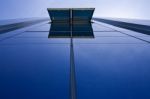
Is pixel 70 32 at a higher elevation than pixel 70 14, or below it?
below

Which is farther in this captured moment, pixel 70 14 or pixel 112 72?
pixel 70 14

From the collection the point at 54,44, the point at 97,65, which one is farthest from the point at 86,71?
the point at 54,44

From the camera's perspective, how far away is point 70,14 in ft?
35.3

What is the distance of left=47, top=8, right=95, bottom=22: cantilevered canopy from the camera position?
10469 mm

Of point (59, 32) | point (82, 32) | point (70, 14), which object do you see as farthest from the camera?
point (70, 14)

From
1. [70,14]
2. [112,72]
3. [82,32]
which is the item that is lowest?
[112,72]

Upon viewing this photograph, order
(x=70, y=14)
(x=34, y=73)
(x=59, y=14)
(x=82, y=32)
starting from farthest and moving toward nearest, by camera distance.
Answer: (x=59, y=14) → (x=70, y=14) → (x=82, y=32) → (x=34, y=73)

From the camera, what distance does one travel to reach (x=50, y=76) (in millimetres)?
2953

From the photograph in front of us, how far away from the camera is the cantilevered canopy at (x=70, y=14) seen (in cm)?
1047

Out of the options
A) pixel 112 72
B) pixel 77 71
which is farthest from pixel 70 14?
pixel 112 72

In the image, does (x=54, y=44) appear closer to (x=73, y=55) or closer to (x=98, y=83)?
(x=73, y=55)

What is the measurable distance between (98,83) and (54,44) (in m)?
2.54

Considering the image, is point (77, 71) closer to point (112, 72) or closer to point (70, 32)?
point (112, 72)

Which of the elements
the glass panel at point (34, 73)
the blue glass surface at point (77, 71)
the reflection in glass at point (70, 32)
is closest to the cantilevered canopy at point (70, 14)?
the reflection in glass at point (70, 32)
